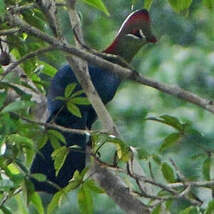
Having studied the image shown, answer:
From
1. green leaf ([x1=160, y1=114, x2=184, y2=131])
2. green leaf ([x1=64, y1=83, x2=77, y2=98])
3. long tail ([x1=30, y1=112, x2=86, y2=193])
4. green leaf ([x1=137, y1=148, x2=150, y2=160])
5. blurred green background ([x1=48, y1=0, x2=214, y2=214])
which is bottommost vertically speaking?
blurred green background ([x1=48, y1=0, x2=214, y2=214])

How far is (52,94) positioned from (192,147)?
4.49 ft

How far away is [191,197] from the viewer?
4.33ft

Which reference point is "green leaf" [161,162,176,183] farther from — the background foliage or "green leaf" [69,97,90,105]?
the background foliage

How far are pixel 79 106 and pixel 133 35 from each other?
20 cm

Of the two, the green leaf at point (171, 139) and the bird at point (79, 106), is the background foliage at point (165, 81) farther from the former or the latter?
the green leaf at point (171, 139)

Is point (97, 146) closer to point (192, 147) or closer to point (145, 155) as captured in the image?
point (145, 155)

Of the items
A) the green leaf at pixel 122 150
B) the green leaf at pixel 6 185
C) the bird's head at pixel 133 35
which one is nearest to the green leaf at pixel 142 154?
the green leaf at pixel 122 150

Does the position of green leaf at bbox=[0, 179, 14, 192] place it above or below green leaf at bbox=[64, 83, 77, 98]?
below

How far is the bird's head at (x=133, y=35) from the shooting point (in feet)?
5.65

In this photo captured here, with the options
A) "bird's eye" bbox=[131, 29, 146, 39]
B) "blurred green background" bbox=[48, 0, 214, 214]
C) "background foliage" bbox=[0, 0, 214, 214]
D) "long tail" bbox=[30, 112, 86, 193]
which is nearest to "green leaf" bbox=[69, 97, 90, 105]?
"long tail" bbox=[30, 112, 86, 193]

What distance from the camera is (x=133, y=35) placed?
5.96 ft

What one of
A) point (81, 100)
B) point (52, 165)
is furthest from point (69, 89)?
point (52, 165)

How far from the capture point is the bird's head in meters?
1.72

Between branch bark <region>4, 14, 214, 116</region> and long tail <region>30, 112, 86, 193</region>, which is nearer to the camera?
branch bark <region>4, 14, 214, 116</region>
